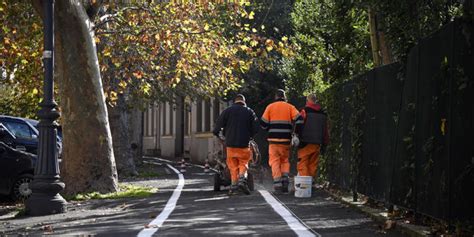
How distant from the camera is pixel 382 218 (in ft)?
35.2

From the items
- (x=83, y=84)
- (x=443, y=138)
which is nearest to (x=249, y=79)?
(x=83, y=84)

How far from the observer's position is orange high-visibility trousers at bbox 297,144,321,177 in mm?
16031

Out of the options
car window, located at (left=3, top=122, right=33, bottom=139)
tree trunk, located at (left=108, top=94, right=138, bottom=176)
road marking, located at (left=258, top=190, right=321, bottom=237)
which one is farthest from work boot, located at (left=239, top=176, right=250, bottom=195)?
tree trunk, located at (left=108, top=94, right=138, bottom=176)

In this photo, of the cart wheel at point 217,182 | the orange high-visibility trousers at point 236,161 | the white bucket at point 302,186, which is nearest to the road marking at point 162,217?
the cart wheel at point 217,182

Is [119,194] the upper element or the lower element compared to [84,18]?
lower

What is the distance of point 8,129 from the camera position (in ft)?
60.4

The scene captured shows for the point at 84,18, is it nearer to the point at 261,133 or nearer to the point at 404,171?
the point at 404,171

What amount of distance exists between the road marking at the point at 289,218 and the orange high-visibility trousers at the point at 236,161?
0.77 m

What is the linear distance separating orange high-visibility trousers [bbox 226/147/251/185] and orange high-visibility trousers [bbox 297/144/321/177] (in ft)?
3.41

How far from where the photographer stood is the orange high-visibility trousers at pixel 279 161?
53.0 feet

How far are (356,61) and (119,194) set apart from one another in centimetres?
644

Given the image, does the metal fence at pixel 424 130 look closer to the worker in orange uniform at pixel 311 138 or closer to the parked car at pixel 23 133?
the worker in orange uniform at pixel 311 138

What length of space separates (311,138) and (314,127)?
0.23 metres

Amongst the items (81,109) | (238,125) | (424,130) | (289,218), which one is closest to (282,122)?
(238,125)
